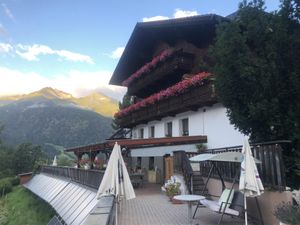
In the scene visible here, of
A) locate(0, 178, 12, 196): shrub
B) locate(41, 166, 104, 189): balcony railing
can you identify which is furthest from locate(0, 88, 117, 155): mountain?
locate(41, 166, 104, 189): balcony railing

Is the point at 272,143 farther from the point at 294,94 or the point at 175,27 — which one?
the point at 175,27

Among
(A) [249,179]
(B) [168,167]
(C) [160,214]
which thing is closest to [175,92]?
(B) [168,167]

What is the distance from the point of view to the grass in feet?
82.4

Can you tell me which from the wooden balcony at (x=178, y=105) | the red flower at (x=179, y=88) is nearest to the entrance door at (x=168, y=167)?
the wooden balcony at (x=178, y=105)

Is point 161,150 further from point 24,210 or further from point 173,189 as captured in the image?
point 24,210

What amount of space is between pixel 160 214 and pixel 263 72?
572 cm

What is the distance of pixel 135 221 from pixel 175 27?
15357 millimetres

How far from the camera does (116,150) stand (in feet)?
32.6

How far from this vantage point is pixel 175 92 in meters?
20.8

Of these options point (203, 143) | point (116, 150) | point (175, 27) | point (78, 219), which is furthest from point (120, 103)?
point (116, 150)

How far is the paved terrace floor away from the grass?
11726 mm

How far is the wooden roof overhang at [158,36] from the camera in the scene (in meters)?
20.4

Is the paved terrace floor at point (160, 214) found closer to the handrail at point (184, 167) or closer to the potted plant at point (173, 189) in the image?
the potted plant at point (173, 189)

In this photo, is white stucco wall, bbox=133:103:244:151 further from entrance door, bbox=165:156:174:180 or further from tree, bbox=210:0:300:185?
tree, bbox=210:0:300:185
